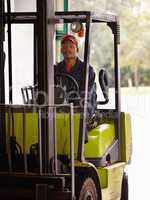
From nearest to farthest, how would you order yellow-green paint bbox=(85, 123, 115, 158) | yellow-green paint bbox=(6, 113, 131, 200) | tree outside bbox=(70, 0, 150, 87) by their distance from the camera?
yellow-green paint bbox=(6, 113, 131, 200)
yellow-green paint bbox=(85, 123, 115, 158)
tree outside bbox=(70, 0, 150, 87)

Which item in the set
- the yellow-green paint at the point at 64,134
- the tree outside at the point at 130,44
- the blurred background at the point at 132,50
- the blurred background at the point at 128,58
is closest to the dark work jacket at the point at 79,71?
the yellow-green paint at the point at 64,134

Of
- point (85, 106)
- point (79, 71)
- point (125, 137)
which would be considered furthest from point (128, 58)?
point (85, 106)

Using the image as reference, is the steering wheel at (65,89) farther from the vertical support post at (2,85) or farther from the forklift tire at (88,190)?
the forklift tire at (88,190)

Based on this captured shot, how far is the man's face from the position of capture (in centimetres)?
554

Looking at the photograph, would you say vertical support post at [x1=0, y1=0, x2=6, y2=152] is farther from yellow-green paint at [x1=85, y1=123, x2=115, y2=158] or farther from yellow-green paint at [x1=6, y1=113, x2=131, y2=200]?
yellow-green paint at [x1=85, y1=123, x2=115, y2=158]

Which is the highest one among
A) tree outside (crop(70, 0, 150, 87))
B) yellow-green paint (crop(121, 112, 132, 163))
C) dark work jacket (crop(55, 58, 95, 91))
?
tree outside (crop(70, 0, 150, 87))

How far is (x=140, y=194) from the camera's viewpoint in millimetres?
7637

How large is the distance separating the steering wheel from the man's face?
302mm

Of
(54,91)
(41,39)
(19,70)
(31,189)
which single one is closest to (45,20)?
(41,39)

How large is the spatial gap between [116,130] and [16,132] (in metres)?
1.11

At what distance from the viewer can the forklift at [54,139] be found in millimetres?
4711

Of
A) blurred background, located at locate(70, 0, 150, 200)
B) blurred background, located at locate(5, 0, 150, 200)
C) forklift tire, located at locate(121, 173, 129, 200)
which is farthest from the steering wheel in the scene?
blurred background, located at locate(70, 0, 150, 200)

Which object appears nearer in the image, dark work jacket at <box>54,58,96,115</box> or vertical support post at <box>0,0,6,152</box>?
vertical support post at <box>0,0,6,152</box>

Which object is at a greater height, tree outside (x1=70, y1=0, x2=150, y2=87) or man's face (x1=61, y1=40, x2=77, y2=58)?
tree outside (x1=70, y1=0, x2=150, y2=87)
